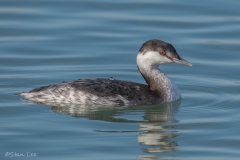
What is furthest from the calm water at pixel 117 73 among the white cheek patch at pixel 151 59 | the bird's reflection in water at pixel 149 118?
the white cheek patch at pixel 151 59

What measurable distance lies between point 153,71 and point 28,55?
3.58m

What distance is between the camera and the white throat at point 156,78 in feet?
49.3

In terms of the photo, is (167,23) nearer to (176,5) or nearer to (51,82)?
(176,5)

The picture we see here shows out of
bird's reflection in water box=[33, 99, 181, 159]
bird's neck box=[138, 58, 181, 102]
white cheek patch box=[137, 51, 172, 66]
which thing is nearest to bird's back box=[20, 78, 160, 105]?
bird's reflection in water box=[33, 99, 181, 159]

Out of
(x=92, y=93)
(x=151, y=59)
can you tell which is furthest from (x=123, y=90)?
(x=151, y=59)

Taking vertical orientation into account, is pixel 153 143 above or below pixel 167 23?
below

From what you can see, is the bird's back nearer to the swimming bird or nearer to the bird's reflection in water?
the swimming bird

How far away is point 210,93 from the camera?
15.6 m

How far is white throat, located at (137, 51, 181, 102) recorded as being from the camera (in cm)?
1504

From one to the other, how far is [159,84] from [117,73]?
1834 mm

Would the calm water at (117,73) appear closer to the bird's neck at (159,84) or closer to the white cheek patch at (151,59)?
the bird's neck at (159,84)

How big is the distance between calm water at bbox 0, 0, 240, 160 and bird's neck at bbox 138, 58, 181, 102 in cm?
20

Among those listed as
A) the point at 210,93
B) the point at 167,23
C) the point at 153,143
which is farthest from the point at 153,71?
the point at 167,23

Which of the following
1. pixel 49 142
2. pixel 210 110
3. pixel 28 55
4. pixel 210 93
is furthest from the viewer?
pixel 28 55
